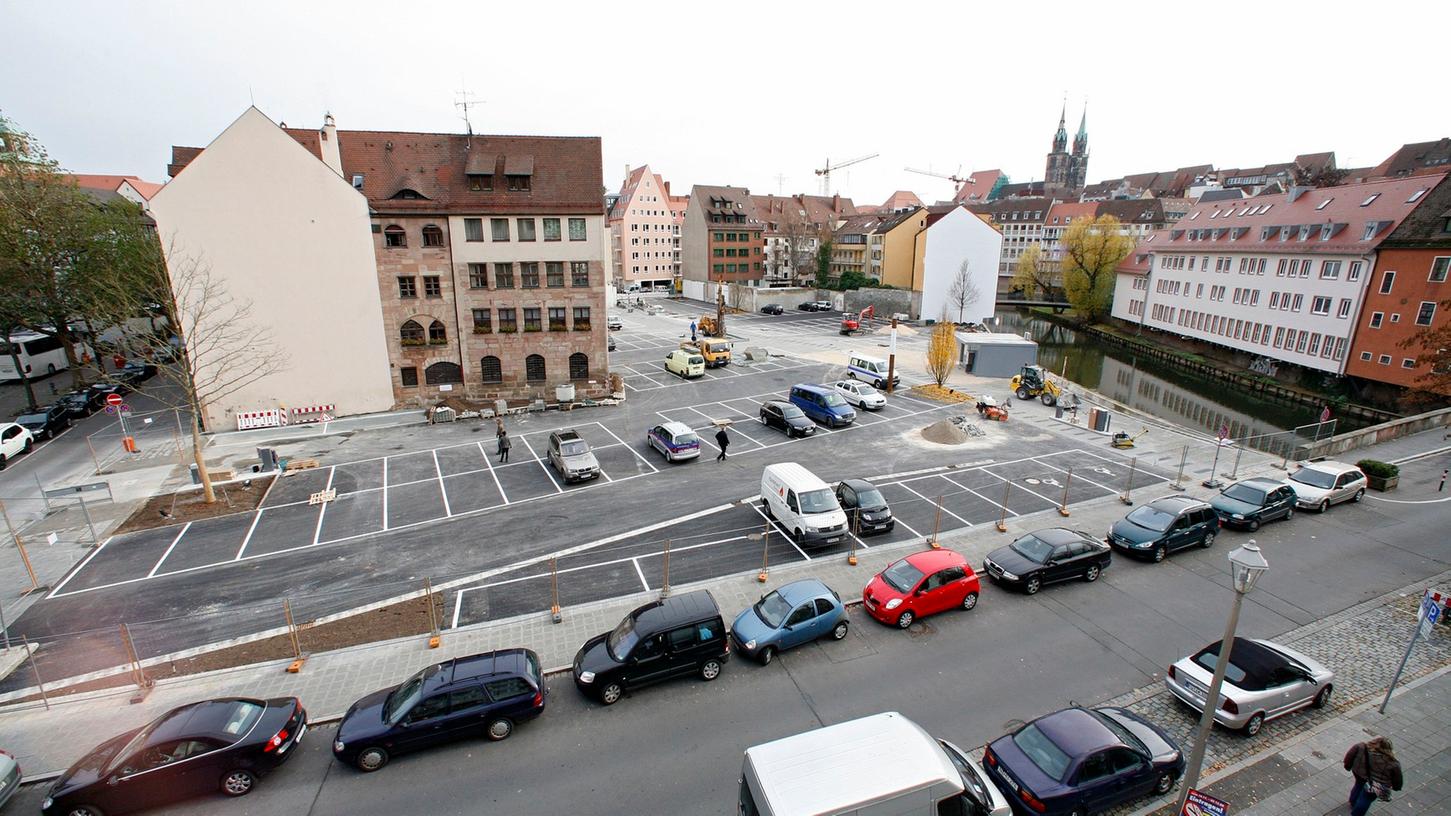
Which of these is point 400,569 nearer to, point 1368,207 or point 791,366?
point 791,366

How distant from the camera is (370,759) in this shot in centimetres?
1093

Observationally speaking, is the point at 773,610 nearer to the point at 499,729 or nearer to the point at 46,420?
the point at 499,729

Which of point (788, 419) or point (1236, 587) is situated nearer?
point (1236, 587)

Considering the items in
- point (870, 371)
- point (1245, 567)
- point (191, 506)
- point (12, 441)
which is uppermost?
point (1245, 567)

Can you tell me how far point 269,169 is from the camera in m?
30.8

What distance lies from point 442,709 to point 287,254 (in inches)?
1172

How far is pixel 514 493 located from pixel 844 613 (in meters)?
14.3

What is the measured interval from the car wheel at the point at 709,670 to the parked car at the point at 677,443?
45.7ft

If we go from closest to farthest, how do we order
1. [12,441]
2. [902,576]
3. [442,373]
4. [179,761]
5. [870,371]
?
[179,761], [902,576], [12,441], [442,373], [870,371]

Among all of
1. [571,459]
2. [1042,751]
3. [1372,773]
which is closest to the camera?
[1372,773]

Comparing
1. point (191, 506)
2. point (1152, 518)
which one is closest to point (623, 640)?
point (1152, 518)

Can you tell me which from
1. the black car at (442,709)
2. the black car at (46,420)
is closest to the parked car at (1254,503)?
the black car at (442,709)

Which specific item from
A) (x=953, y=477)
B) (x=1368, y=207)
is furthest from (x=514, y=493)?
(x=1368, y=207)

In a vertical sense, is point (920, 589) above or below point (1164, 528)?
below
